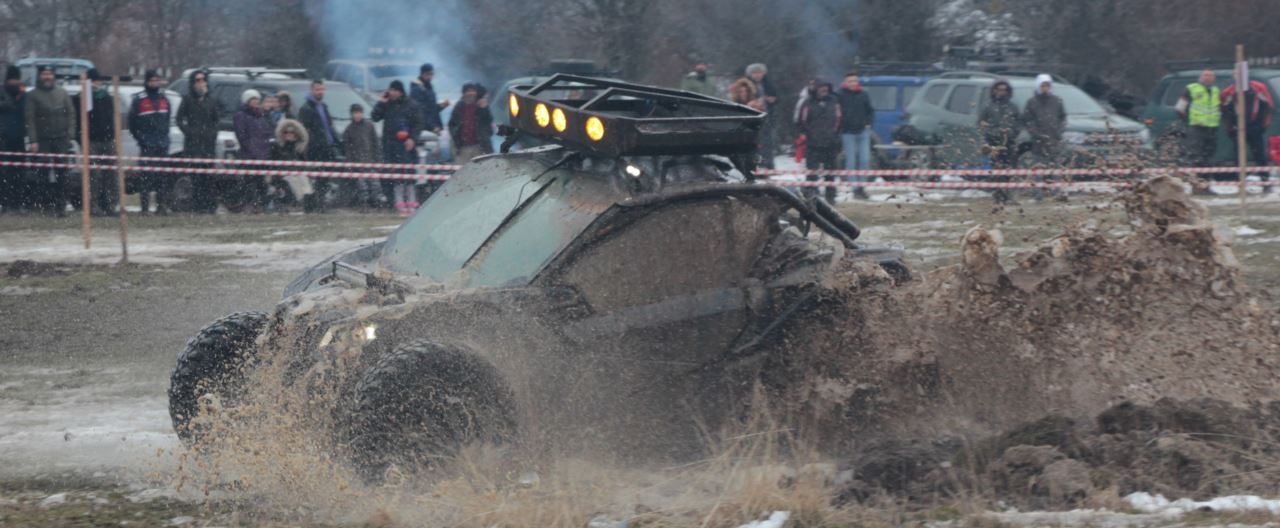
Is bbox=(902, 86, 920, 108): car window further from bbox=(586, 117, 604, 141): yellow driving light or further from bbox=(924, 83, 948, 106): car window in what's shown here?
bbox=(586, 117, 604, 141): yellow driving light

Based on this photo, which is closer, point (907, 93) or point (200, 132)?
point (200, 132)

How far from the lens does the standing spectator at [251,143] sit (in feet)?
58.2

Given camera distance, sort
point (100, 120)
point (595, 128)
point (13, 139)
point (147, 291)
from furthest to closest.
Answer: point (13, 139) < point (100, 120) < point (147, 291) < point (595, 128)

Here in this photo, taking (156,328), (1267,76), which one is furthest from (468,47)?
(156,328)

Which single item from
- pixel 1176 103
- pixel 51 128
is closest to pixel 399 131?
pixel 51 128

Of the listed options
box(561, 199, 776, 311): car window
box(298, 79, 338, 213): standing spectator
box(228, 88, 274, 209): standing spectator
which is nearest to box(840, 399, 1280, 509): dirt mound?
box(561, 199, 776, 311): car window

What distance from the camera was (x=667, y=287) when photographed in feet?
20.4

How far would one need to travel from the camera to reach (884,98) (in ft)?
74.4

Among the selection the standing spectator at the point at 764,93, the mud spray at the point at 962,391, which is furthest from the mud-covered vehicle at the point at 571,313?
the standing spectator at the point at 764,93

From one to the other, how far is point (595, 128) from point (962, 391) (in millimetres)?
1916

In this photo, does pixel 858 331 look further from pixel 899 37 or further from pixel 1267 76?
pixel 899 37

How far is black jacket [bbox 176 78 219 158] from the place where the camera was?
17.8m

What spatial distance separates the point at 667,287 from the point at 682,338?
0.22m

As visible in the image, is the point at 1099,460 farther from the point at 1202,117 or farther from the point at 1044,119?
the point at 1202,117
